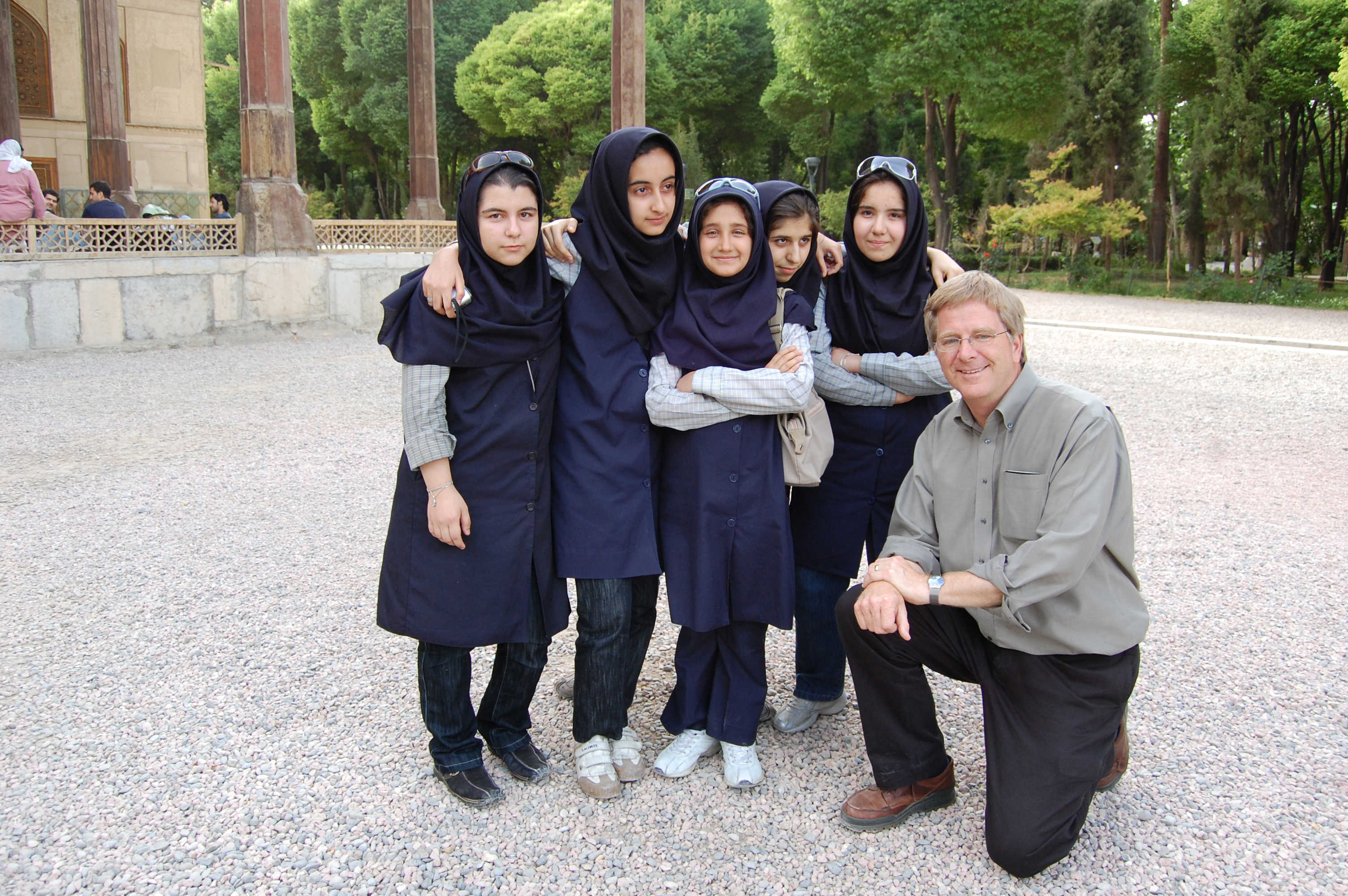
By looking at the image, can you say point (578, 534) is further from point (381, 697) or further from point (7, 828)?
point (7, 828)

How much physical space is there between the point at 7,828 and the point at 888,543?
8.32 feet

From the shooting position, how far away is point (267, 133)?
12.5 m

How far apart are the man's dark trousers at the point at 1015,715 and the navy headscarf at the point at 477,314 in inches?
46.0

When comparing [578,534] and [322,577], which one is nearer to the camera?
[578,534]

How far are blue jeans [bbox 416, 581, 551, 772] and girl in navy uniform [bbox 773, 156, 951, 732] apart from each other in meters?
0.89

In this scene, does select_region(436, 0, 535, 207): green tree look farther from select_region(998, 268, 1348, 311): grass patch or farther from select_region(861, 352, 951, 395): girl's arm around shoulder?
select_region(861, 352, 951, 395): girl's arm around shoulder

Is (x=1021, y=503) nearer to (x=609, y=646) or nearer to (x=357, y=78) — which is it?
(x=609, y=646)

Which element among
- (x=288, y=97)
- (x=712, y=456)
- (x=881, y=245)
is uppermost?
(x=288, y=97)

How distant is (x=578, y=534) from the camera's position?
283 cm

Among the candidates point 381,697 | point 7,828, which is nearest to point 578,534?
point 381,697

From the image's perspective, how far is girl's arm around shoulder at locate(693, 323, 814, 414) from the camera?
2.78m

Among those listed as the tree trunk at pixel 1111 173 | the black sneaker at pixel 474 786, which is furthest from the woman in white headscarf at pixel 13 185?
the tree trunk at pixel 1111 173

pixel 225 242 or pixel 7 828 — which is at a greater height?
pixel 225 242

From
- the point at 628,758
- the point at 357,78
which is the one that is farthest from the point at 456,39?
the point at 628,758
